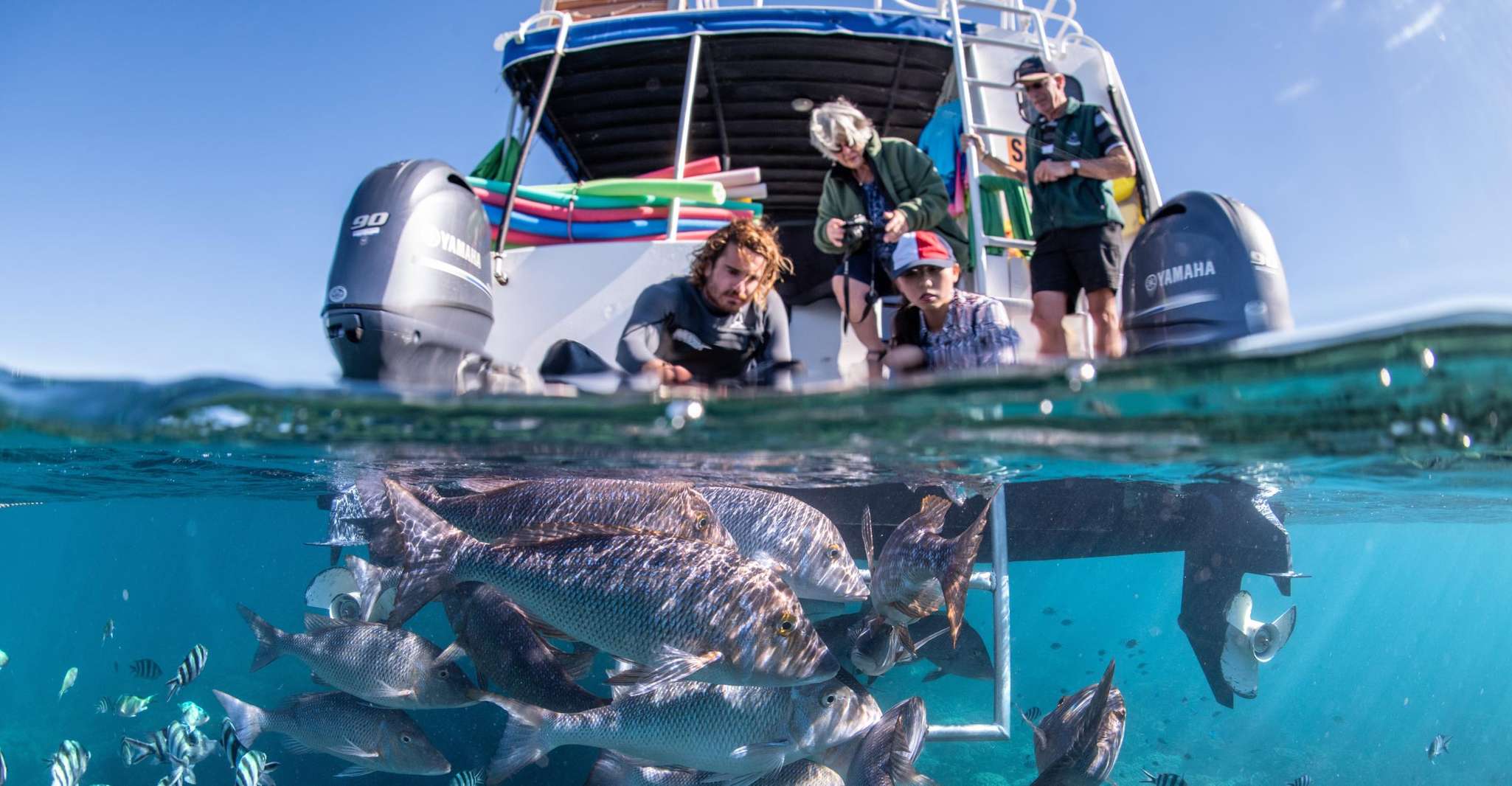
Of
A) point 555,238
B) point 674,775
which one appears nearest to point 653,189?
point 555,238

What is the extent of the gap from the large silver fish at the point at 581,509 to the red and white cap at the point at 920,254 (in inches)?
70.6

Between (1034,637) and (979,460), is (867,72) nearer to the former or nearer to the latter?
(979,460)

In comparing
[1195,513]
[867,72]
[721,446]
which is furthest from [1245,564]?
[867,72]

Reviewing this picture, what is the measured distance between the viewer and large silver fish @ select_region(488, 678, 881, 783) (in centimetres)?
377

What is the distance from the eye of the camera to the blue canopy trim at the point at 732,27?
7.88 metres

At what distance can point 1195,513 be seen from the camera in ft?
26.0

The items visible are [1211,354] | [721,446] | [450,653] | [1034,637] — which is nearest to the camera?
Answer: [1211,354]

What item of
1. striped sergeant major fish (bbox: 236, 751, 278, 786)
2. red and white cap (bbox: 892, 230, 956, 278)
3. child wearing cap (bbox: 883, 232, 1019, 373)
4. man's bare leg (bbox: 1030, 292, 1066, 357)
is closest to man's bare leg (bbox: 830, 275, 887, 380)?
child wearing cap (bbox: 883, 232, 1019, 373)

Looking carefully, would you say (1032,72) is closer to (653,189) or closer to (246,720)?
(653,189)

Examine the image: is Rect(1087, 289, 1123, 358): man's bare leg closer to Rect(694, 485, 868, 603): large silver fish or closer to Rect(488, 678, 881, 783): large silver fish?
Rect(694, 485, 868, 603): large silver fish

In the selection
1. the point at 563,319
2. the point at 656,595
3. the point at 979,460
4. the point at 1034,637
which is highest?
the point at 563,319

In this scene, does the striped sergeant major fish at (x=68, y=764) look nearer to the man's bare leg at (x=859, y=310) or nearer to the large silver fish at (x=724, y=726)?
the large silver fish at (x=724, y=726)

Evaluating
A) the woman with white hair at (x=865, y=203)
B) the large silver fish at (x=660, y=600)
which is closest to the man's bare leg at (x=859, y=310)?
the woman with white hair at (x=865, y=203)

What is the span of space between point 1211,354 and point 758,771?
3.03 metres
